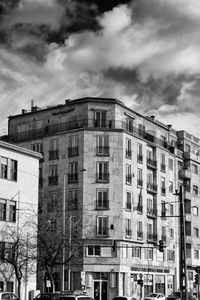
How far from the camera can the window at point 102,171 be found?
75.0m

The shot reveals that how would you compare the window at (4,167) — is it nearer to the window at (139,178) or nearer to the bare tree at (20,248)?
the bare tree at (20,248)

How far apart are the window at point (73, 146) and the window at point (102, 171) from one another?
3.52m

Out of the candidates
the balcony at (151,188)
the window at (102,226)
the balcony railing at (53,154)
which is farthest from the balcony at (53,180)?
the balcony at (151,188)

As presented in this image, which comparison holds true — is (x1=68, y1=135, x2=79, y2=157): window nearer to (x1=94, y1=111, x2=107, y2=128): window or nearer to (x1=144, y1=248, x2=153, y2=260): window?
(x1=94, y1=111, x2=107, y2=128): window

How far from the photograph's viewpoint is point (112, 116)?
7781 cm

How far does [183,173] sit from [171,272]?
15783 millimetres

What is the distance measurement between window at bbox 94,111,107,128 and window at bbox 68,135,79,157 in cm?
339

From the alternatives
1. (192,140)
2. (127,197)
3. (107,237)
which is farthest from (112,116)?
(192,140)

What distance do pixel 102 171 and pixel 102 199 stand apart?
3.63m

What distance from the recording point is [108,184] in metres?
75.0

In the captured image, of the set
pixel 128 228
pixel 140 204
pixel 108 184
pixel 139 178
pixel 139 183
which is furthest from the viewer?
pixel 139 178

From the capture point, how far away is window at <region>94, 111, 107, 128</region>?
77.6 meters

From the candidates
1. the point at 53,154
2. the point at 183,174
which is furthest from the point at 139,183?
the point at 183,174

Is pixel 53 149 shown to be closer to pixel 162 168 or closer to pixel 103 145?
pixel 103 145
